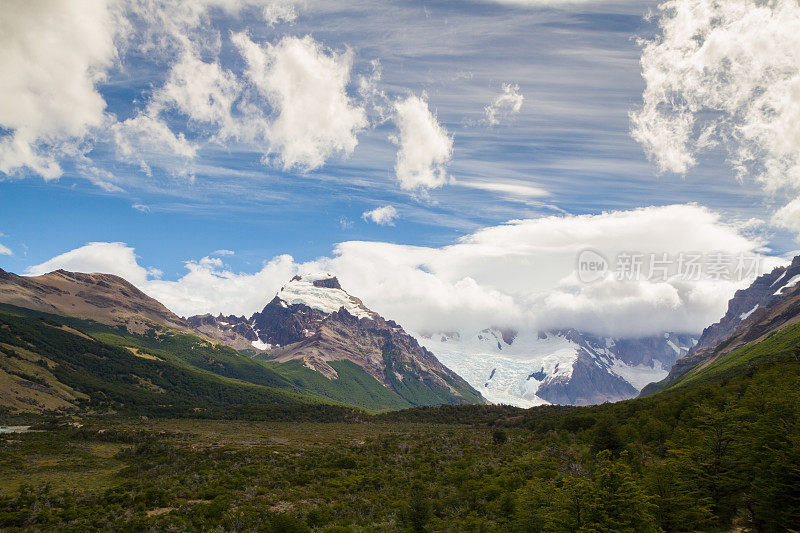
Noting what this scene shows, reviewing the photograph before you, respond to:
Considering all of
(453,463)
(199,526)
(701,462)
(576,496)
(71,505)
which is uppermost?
(701,462)

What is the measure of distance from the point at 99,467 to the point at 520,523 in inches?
3310

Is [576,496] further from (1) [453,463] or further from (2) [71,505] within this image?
(2) [71,505]

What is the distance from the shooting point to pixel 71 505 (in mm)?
50938

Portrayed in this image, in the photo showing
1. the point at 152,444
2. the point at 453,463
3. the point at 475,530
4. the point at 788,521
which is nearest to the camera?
the point at 788,521

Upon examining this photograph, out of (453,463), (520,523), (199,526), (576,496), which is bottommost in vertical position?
(199,526)

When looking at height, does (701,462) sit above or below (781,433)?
below

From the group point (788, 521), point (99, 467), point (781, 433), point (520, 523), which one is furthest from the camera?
point (99, 467)

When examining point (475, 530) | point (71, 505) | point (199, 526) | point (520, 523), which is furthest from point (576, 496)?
point (71, 505)

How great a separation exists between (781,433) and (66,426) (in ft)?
610

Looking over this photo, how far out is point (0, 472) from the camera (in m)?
70.4

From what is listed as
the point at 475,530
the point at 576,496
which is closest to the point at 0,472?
the point at 475,530

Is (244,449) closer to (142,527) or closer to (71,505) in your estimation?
(71,505)

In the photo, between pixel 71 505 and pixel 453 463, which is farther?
pixel 453 463

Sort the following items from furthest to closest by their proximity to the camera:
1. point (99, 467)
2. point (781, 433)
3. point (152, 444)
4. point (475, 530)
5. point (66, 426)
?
point (66, 426) < point (152, 444) < point (99, 467) < point (475, 530) < point (781, 433)
